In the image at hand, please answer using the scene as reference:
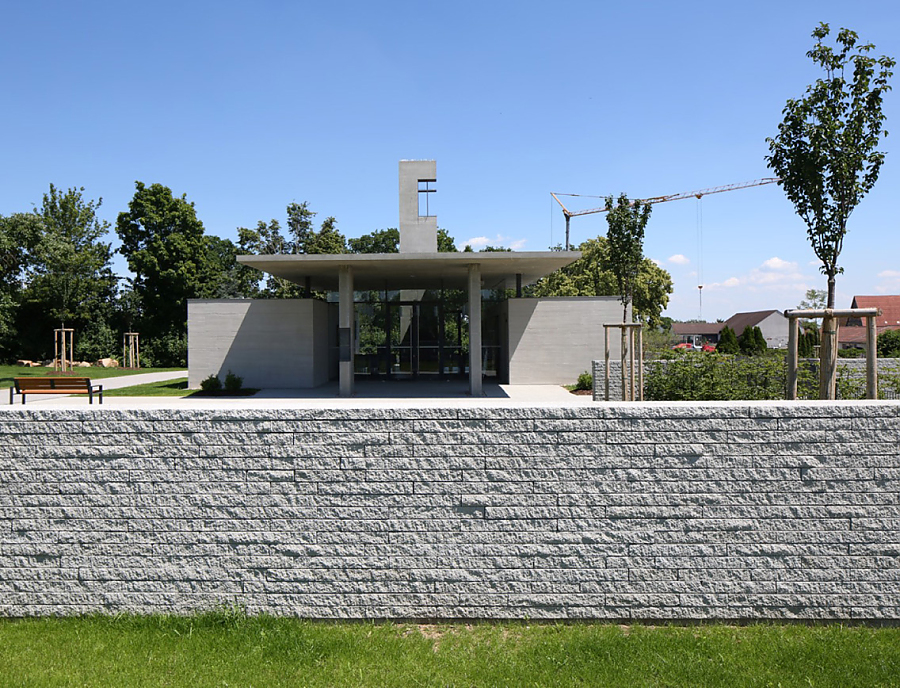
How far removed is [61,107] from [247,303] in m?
8.01

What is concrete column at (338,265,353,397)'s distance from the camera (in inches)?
641

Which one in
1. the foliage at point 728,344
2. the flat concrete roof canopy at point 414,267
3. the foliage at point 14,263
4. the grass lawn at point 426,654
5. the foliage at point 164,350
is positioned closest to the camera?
the grass lawn at point 426,654

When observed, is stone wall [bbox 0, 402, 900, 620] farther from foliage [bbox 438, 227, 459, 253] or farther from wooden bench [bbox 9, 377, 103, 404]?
foliage [bbox 438, 227, 459, 253]

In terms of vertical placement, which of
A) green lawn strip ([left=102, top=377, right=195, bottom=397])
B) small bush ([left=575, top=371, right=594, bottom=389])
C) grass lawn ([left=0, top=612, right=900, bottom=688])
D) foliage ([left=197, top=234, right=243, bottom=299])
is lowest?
grass lawn ([left=0, top=612, right=900, bottom=688])

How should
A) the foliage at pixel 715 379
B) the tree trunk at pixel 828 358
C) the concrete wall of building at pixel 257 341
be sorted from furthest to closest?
the concrete wall of building at pixel 257 341 < the foliage at pixel 715 379 < the tree trunk at pixel 828 358

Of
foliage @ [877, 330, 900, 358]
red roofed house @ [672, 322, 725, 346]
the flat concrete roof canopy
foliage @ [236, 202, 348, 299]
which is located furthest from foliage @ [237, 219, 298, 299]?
red roofed house @ [672, 322, 725, 346]

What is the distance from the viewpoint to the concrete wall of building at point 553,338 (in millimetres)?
19797

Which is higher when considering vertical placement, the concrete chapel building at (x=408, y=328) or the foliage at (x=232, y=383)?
the concrete chapel building at (x=408, y=328)

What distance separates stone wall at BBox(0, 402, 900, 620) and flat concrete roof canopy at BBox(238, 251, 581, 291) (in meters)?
9.76

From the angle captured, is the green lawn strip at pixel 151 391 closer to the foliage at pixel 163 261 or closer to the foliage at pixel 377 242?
the foliage at pixel 163 261

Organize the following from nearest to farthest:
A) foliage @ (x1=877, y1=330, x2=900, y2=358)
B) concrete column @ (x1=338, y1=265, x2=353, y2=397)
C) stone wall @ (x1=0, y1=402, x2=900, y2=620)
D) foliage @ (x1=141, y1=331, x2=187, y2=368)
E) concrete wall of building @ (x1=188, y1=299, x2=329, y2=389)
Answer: stone wall @ (x1=0, y1=402, x2=900, y2=620) → concrete column @ (x1=338, y1=265, x2=353, y2=397) → concrete wall of building @ (x1=188, y1=299, x2=329, y2=389) → foliage @ (x1=877, y1=330, x2=900, y2=358) → foliage @ (x1=141, y1=331, x2=187, y2=368)

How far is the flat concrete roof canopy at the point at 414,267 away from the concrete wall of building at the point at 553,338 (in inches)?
51.8

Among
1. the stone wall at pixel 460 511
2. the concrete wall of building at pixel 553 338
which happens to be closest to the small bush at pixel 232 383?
the concrete wall of building at pixel 553 338

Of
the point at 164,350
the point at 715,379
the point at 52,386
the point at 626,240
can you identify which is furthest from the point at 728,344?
the point at 164,350
